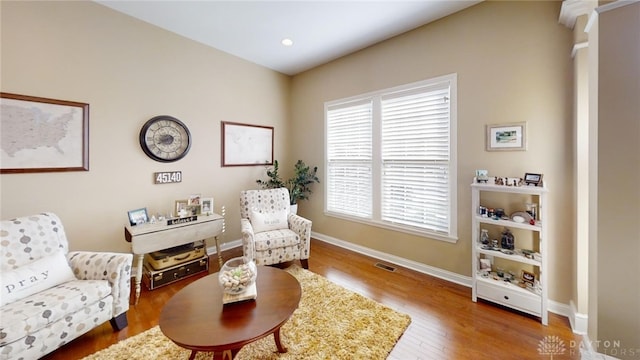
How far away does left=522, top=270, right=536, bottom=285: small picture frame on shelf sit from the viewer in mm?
2055

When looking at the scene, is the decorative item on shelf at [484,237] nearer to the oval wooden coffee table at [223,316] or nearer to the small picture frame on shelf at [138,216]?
the oval wooden coffee table at [223,316]

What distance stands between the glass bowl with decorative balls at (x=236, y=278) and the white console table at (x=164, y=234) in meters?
1.30

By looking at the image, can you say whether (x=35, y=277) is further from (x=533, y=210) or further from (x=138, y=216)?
(x=533, y=210)

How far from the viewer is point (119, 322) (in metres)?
1.86

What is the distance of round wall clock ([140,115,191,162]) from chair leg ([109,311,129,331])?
1724 millimetres

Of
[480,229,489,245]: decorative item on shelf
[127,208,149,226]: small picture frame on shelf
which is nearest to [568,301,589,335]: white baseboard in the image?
[480,229,489,245]: decorative item on shelf

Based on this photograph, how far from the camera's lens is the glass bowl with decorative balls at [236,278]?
1.47 metres

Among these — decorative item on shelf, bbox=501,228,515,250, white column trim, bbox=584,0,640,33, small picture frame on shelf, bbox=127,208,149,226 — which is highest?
white column trim, bbox=584,0,640,33

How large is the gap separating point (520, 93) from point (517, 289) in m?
1.77

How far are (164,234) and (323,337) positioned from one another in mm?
1895

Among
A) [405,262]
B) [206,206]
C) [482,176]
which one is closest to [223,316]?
[206,206]

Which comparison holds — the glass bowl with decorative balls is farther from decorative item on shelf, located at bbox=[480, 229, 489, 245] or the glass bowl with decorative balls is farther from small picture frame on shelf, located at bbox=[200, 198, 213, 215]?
decorative item on shelf, located at bbox=[480, 229, 489, 245]

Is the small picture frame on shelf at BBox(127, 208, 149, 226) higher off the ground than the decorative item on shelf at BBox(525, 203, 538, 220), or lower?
lower

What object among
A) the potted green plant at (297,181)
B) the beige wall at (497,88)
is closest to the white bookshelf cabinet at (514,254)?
the beige wall at (497,88)
